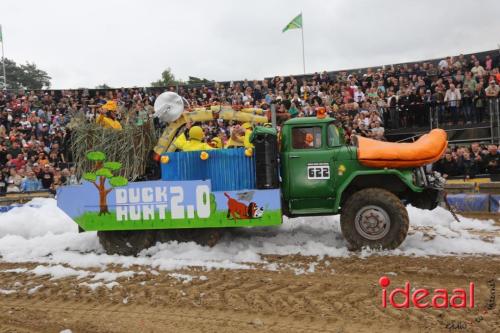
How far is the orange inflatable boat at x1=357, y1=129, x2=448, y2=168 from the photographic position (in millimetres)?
7156

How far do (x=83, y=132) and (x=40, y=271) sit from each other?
2.30 metres

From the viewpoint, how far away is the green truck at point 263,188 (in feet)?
23.7

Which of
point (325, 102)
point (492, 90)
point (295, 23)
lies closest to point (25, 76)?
point (295, 23)

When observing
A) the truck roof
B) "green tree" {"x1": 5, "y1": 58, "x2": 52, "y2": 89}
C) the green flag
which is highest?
"green tree" {"x1": 5, "y1": 58, "x2": 52, "y2": 89}

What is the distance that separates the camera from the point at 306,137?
7.56 metres

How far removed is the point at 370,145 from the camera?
24.2ft

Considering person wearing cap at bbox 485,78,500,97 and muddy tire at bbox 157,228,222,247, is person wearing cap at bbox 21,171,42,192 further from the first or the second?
person wearing cap at bbox 485,78,500,97

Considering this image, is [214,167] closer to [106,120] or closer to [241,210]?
[241,210]

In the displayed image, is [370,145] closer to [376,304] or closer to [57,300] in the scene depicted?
[376,304]

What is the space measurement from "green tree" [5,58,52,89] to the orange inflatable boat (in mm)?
Answer: 56194

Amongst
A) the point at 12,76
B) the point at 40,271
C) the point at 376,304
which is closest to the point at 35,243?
the point at 40,271

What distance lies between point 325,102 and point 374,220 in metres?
10.2

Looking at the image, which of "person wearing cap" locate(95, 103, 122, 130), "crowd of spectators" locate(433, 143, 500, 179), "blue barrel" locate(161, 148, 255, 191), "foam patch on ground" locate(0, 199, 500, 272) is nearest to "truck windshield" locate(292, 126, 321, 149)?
"blue barrel" locate(161, 148, 255, 191)

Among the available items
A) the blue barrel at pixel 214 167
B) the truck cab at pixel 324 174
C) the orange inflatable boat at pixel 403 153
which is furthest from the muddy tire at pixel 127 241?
the orange inflatable boat at pixel 403 153
